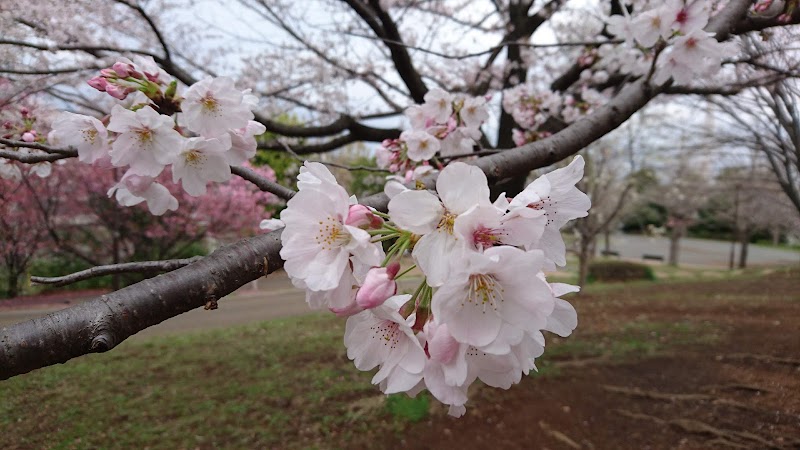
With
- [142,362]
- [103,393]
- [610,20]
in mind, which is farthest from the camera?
[142,362]

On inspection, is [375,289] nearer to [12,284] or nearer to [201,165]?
[201,165]

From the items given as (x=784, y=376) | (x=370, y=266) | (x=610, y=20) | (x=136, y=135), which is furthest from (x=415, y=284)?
(x=784, y=376)

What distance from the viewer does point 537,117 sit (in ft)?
11.7

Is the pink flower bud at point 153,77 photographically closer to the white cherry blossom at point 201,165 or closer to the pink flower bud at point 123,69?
the pink flower bud at point 123,69

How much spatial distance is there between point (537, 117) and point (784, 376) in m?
3.16

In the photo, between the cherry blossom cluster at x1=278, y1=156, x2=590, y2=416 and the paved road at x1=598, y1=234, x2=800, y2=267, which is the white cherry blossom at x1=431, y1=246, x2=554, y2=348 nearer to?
the cherry blossom cluster at x1=278, y1=156, x2=590, y2=416

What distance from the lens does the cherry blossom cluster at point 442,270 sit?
62 cm

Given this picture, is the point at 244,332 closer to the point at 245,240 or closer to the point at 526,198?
the point at 245,240

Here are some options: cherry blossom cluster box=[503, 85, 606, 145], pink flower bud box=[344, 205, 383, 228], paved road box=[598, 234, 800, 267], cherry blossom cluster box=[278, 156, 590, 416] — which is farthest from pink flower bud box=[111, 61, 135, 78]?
paved road box=[598, 234, 800, 267]

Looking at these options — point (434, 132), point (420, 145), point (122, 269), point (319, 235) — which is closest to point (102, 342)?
point (122, 269)

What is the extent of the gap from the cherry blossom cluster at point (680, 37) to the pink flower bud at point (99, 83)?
1816 mm

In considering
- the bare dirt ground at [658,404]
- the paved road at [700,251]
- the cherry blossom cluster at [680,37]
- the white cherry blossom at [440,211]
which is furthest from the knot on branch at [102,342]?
the paved road at [700,251]

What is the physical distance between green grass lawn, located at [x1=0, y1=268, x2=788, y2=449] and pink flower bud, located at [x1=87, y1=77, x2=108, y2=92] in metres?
1.89

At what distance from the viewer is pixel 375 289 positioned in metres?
0.65
